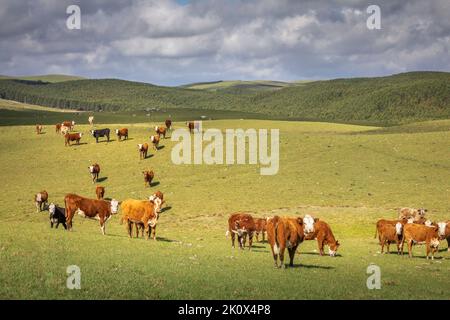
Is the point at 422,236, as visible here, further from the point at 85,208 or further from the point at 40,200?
the point at 40,200

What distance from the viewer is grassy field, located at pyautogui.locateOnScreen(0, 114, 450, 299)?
1580cm

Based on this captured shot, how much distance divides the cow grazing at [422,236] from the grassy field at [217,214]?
84cm

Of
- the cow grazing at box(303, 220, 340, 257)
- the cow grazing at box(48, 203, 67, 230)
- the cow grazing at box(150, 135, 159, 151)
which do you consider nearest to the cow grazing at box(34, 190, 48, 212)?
the cow grazing at box(48, 203, 67, 230)

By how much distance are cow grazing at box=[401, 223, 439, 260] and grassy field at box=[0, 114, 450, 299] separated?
2.75ft

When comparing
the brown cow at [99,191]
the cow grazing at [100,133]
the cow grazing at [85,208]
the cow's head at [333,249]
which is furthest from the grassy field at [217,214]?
the cow grazing at [85,208]

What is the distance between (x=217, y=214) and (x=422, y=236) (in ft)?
57.0

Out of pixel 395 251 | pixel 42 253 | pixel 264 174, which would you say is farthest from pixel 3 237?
pixel 264 174

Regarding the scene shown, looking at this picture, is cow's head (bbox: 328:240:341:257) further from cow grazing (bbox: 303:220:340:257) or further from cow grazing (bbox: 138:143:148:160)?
cow grazing (bbox: 138:143:148:160)

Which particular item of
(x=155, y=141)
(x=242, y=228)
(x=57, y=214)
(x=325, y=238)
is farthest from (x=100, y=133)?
(x=325, y=238)

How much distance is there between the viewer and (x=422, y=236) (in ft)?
85.6

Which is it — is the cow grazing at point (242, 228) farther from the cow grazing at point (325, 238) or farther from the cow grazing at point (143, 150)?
the cow grazing at point (143, 150)

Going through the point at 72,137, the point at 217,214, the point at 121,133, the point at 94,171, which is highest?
the point at 121,133

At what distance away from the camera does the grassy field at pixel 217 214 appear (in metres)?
15.8
